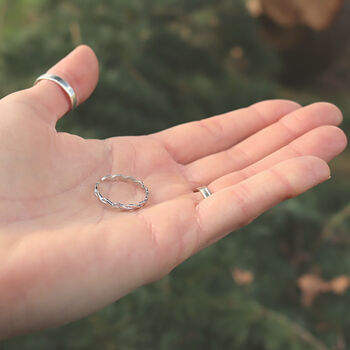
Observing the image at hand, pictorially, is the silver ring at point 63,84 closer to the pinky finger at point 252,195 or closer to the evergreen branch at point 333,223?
the pinky finger at point 252,195

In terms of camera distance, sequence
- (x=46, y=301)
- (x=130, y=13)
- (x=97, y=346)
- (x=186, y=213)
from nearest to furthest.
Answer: (x=46, y=301)
(x=186, y=213)
(x=97, y=346)
(x=130, y=13)

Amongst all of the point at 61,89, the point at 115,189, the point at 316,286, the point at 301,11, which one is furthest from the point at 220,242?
the point at 301,11

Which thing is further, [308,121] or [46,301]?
[308,121]

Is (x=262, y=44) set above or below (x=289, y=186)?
below

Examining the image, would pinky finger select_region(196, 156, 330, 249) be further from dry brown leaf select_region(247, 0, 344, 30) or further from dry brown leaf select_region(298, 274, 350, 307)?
dry brown leaf select_region(247, 0, 344, 30)

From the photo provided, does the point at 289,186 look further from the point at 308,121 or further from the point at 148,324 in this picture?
the point at 148,324

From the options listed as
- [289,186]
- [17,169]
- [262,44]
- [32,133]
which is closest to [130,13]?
[262,44]
